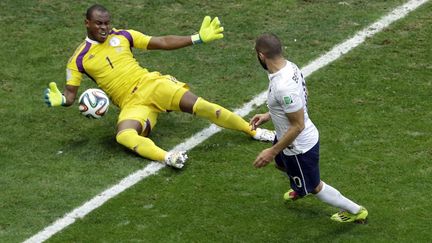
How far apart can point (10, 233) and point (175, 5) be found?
5.47 m

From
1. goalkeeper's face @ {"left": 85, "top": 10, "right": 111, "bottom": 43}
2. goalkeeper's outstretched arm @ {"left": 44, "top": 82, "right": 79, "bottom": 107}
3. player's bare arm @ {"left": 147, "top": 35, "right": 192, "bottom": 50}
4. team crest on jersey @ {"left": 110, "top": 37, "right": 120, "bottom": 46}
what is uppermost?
goalkeeper's face @ {"left": 85, "top": 10, "right": 111, "bottom": 43}

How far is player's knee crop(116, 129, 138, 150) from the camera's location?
9570 millimetres

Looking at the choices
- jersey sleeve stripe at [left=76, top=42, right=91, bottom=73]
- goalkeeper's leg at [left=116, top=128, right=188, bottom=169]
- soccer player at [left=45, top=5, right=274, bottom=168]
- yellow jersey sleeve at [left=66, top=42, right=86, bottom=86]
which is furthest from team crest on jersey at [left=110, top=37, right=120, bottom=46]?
goalkeeper's leg at [left=116, top=128, right=188, bottom=169]

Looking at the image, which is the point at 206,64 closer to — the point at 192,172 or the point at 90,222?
the point at 192,172

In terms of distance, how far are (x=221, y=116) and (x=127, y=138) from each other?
0.98 metres

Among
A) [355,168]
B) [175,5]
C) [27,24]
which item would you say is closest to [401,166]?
[355,168]

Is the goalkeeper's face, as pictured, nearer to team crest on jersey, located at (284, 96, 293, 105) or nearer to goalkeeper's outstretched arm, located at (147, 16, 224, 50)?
goalkeeper's outstretched arm, located at (147, 16, 224, 50)

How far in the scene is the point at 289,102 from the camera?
24.9 feet

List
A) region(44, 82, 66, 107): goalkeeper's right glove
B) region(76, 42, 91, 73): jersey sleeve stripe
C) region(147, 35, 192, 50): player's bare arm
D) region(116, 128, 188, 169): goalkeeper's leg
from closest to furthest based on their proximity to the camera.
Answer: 1. region(116, 128, 188, 169): goalkeeper's leg
2. region(44, 82, 66, 107): goalkeeper's right glove
3. region(76, 42, 91, 73): jersey sleeve stripe
4. region(147, 35, 192, 50): player's bare arm

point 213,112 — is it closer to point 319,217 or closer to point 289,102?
point 319,217

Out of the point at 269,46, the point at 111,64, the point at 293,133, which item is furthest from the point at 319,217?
the point at 111,64

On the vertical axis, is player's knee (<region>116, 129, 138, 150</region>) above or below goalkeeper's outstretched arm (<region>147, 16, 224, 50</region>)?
below

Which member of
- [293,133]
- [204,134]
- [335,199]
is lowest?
[204,134]

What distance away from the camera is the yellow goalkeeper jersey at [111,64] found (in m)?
10.1
